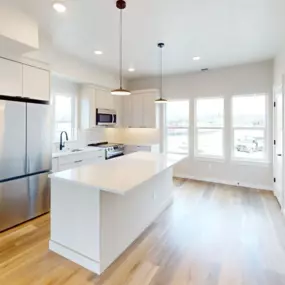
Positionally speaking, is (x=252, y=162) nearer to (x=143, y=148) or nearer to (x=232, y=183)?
(x=232, y=183)

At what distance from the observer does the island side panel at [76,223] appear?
224cm

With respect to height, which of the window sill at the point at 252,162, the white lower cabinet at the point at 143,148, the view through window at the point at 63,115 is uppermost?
the view through window at the point at 63,115

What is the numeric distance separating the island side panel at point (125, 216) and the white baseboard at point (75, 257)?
0.08 m

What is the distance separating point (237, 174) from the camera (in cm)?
546

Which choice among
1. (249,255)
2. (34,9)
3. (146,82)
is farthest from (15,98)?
(146,82)

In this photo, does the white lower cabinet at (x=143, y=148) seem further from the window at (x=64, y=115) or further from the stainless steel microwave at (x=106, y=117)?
the window at (x=64, y=115)

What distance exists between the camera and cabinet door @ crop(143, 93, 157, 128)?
20.0ft

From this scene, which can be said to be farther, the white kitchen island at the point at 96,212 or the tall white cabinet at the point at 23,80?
the tall white cabinet at the point at 23,80

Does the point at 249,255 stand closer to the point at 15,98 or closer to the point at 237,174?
the point at 237,174

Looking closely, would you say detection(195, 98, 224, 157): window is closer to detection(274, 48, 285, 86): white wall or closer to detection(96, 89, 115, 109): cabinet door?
detection(274, 48, 285, 86): white wall

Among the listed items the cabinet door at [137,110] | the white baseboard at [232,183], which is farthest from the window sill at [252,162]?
the cabinet door at [137,110]

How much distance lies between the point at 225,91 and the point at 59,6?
4213 millimetres

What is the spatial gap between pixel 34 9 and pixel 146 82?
13.7 feet

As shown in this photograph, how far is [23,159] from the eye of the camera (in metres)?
3.27
